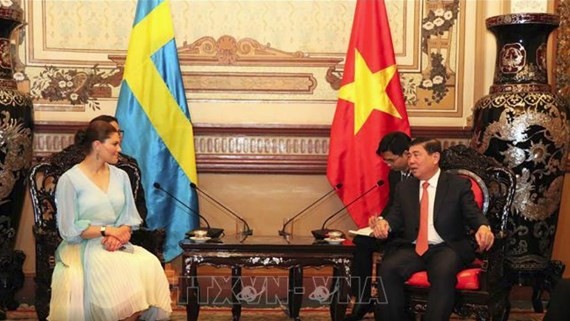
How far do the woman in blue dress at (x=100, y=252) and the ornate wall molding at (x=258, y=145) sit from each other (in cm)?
134

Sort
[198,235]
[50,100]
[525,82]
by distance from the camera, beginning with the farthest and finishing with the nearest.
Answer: [50,100], [525,82], [198,235]

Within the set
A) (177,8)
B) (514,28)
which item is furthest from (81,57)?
(514,28)

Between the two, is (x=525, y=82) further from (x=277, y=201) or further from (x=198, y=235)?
(x=198, y=235)

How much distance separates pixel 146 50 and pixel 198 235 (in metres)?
1.52

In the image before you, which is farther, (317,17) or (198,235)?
(317,17)

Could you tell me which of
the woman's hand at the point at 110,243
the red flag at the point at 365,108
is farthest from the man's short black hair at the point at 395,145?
the woman's hand at the point at 110,243

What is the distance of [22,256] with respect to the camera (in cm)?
489

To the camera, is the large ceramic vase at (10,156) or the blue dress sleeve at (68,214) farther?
the large ceramic vase at (10,156)

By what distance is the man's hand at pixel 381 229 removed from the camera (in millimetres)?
3941

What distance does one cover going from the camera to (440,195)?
4000 millimetres

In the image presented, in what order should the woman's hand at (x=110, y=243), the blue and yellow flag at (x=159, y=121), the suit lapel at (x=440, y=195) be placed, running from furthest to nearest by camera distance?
1. the blue and yellow flag at (x=159, y=121)
2. the suit lapel at (x=440, y=195)
3. the woman's hand at (x=110, y=243)

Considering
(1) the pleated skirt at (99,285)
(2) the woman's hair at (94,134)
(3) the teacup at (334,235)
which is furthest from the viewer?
(3) the teacup at (334,235)

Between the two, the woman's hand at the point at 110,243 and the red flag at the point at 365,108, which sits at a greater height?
the red flag at the point at 365,108

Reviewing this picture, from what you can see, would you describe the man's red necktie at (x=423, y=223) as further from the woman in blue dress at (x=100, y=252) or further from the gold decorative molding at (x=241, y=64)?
the gold decorative molding at (x=241, y=64)
